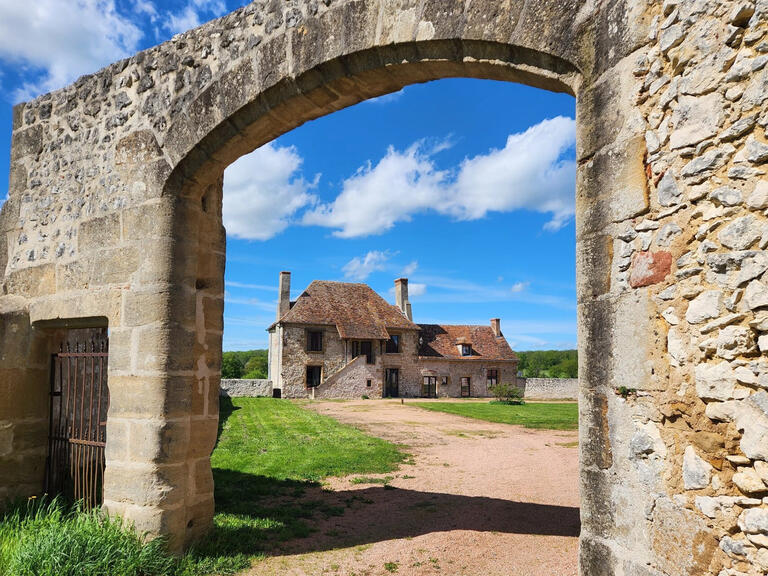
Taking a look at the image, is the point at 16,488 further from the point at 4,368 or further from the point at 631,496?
the point at 631,496

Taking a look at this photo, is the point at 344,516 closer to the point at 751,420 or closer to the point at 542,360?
the point at 751,420

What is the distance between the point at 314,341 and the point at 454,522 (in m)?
24.0

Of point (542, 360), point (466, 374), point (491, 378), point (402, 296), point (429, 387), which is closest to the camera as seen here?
point (429, 387)

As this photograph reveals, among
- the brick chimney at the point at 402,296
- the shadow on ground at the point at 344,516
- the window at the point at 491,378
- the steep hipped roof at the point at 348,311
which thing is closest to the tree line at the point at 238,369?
the steep hipped roof at the point at 348,311

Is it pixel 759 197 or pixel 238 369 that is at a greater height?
pixel 759 197

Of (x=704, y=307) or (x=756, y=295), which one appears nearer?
(x=756, y=295)

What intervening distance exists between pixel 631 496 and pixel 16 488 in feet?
18.4

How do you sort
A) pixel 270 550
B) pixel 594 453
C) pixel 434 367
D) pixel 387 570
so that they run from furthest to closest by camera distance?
1. pixel 434 367
2. pixel 270 550
3. pixel 387 570
4. pixel 594 453

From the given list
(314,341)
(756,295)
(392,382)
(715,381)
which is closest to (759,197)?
(756,295)

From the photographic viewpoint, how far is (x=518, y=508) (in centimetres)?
642

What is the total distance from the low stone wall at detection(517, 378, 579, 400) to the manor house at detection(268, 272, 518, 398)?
1.28 m

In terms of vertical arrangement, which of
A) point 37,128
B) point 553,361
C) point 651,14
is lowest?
point 553,361

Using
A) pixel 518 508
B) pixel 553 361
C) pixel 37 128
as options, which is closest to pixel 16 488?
pixel 37 128

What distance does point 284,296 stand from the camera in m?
30.2
